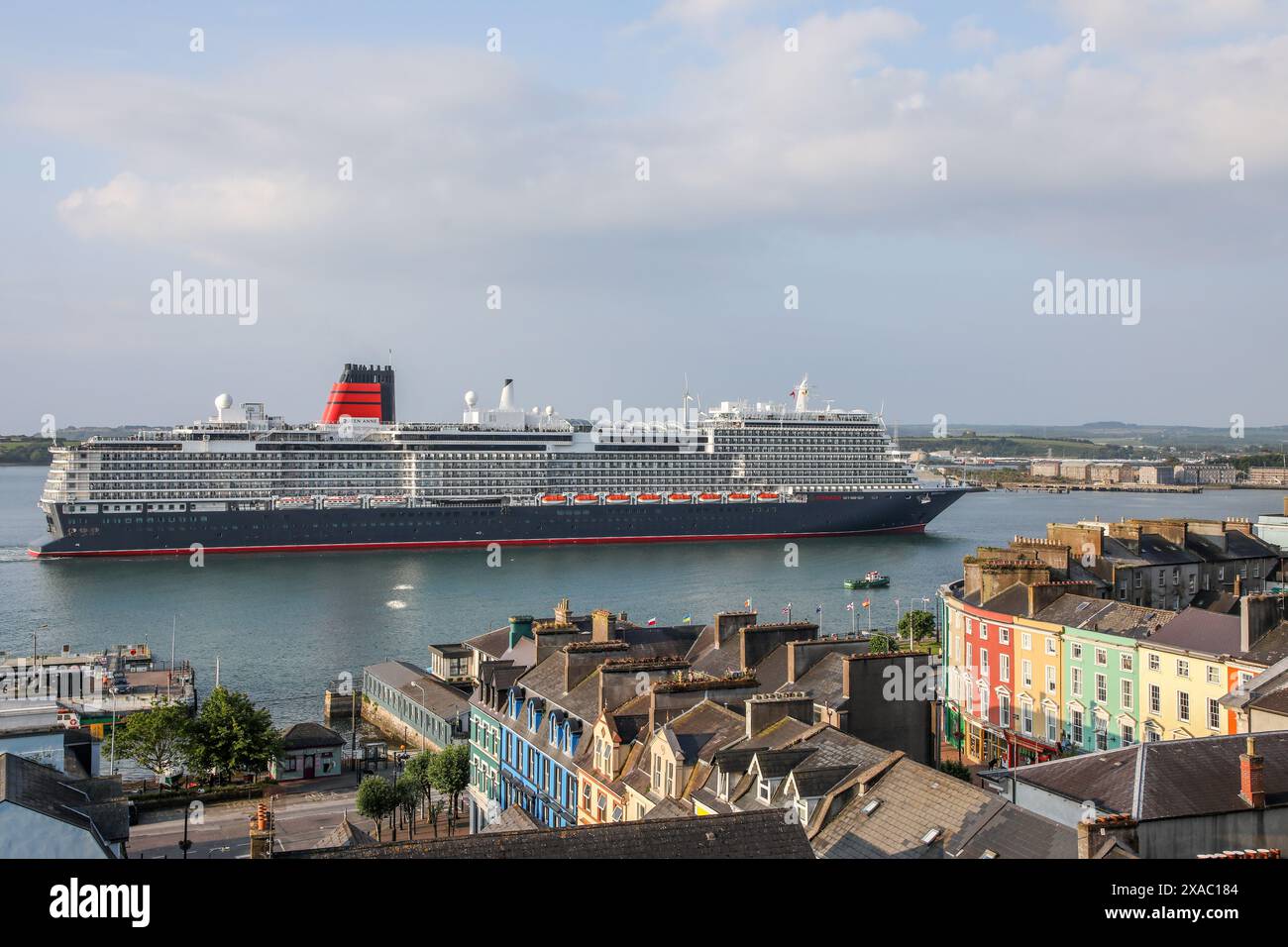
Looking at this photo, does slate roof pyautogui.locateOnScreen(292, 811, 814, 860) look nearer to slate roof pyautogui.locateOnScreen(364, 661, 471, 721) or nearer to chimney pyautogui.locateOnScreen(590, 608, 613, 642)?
chimney pyautogui.locateOnScreen(590, 608, 613, 642)

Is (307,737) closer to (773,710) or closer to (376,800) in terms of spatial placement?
(376,800)

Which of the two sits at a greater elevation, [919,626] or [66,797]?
[66,797]

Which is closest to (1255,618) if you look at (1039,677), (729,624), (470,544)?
(1039,677)

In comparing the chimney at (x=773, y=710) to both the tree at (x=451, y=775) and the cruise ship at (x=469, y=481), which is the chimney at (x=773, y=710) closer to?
the tree at (x=451, y=775)

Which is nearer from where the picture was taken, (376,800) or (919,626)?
(376,800)

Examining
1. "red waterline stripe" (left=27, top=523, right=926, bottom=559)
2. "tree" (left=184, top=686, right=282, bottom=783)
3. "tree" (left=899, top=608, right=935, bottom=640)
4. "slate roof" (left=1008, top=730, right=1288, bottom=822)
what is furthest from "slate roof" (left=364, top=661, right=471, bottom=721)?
"red waterline stripe" (left=27, top=523, right=926, bottom=559)
